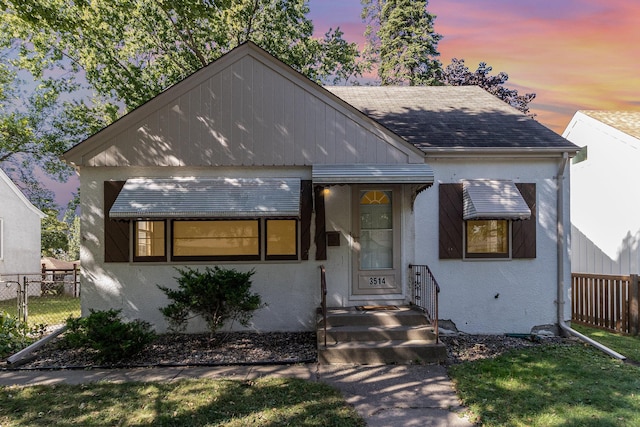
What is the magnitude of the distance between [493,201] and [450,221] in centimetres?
85

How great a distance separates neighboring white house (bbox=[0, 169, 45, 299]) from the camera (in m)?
15.5

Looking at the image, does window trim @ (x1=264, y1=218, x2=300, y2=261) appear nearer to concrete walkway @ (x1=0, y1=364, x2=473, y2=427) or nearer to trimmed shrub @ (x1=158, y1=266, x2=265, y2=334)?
trimmed shrub @ (x1=158, y1=266, x2=265, y2=334)

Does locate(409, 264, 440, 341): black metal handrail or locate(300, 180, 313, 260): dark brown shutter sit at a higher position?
locate(300, 180, 313, 260): dark brown shutter

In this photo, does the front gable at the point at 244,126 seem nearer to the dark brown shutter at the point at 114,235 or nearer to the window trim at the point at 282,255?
the dark brown shutter at the point at 114,235

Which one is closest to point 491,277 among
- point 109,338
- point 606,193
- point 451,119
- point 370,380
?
point 451,119

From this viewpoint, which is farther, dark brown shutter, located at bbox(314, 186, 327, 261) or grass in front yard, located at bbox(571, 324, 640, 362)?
dark brown shutter, located at bbox(314, 186, 327, 261)

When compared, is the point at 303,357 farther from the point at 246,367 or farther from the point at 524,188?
the point at 524,188

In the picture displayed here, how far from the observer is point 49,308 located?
1191 cm

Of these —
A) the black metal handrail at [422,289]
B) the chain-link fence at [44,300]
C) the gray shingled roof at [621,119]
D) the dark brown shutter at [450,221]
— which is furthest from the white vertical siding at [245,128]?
the gray shingled roof at [621,119]

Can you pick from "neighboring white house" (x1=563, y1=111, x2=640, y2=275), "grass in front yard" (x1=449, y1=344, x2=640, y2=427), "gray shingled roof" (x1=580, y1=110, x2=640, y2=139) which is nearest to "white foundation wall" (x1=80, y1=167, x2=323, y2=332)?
"grass in front yard" (x1=449, y1=344, x2=640, y2=427)

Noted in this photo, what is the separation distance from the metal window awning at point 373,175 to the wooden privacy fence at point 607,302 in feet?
17.4

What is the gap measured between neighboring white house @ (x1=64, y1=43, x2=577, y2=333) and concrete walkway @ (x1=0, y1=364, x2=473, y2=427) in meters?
1.79

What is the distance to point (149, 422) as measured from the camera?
404 cm

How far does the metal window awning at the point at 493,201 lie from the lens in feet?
23.2
